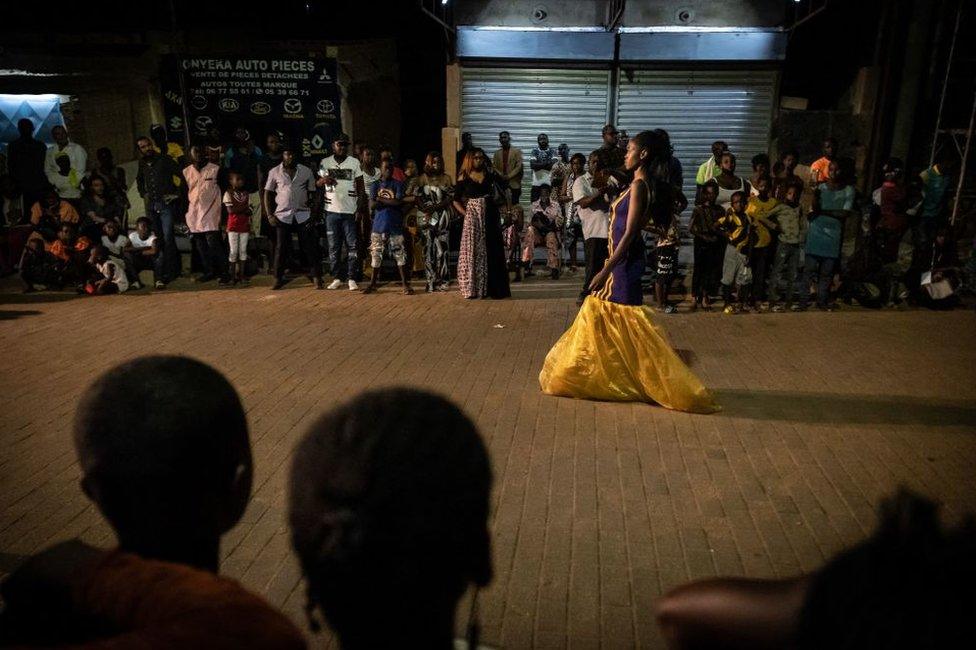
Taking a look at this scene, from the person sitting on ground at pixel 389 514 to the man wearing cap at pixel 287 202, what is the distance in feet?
30.9

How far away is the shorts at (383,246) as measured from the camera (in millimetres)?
9672

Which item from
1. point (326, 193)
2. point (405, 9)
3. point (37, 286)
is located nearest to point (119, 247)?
point (37, 286)

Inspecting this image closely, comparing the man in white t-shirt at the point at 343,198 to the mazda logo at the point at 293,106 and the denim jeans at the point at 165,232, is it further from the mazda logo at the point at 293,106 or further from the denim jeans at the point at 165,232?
the mazda logo at the point at 293,106

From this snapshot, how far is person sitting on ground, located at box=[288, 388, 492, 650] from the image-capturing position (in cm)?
94

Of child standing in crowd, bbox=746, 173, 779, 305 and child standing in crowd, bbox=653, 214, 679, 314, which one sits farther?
child standing in crowd, bbox=746, 173, 779, 305

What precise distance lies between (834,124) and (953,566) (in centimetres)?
1299

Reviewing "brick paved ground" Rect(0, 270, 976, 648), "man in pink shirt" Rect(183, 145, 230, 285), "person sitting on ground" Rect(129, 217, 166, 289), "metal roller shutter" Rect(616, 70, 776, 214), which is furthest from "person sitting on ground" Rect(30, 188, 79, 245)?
"metal roller shutter" Rect(616, 70, 776, 214)

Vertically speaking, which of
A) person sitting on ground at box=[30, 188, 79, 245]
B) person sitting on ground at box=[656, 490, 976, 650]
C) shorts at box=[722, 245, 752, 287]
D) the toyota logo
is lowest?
shorts at box=[722, 245, 752, 287]

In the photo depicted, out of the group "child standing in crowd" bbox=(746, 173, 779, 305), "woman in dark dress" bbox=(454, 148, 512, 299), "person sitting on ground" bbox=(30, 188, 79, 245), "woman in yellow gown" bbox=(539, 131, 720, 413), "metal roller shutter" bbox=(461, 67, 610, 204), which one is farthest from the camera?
"metal roller shutter" bbox=(461, 67, 610, 204)

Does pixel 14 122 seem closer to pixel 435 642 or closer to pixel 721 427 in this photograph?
pixel 721 427

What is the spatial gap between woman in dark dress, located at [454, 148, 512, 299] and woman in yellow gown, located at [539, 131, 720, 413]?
4.23 meters

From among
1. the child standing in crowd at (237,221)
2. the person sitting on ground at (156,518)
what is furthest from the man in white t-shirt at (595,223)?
the person sitting on ground at (156,518)

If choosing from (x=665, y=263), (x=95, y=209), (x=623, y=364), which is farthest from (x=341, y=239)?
(x=623, y=364)

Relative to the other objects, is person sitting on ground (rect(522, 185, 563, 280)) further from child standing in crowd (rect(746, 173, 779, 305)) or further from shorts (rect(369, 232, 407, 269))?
child standing in crowd (rect(746, 173, 779, 305))
